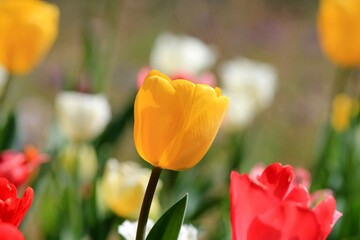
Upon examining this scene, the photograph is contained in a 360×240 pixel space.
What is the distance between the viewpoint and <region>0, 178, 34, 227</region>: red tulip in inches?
24.9

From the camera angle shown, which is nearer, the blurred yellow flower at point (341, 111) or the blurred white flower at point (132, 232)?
the blurred white flower at point (132, 232)

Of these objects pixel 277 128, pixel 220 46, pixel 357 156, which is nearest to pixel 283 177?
pixel 357 156

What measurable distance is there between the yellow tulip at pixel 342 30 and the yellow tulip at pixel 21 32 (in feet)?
1.78

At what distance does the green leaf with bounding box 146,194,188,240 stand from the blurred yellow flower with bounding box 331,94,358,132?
927mm

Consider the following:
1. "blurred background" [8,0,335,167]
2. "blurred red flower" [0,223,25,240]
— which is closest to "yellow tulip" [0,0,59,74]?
"blurred red flower" [0,223,25,240]

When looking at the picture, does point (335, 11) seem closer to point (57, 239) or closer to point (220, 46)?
point (57, 239)

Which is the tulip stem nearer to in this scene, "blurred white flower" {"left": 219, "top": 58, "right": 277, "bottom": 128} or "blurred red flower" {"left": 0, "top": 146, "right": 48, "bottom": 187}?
"blurred red flower" {"left": 0, "top": 146, "right": 48, "bottom": 187}

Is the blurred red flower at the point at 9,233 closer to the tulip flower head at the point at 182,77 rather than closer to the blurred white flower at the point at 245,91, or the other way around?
the tulip flower head at the point at 182,77

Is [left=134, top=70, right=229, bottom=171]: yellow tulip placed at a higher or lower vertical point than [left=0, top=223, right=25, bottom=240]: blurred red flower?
higher

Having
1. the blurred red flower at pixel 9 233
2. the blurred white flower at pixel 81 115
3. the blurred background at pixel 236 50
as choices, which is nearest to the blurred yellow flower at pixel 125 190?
the blurred white flower at pixel 81 115

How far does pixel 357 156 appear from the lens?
1.56 metres

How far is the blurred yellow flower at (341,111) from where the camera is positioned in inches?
64.7

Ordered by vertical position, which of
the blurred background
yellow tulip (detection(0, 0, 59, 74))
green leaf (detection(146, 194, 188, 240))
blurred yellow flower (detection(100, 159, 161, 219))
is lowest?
the blurred background

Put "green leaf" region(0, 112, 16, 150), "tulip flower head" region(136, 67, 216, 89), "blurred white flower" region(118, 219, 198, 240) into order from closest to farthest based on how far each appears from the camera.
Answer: "blurred white flower" region(118, 219, 198, 240) → "tulip flower head" region(136, 67, 216, 89) → "green leaf" region(0, 112, 16, 150)
